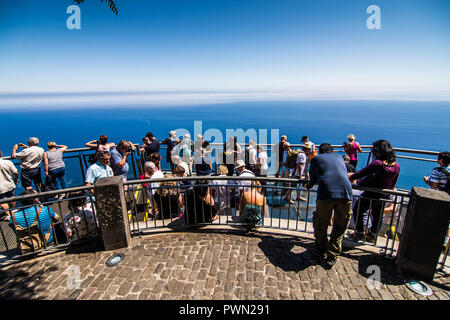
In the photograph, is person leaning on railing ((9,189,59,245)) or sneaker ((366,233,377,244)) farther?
sneaker ((366,233,377,244))

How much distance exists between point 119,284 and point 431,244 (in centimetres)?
523

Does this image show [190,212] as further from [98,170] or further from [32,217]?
[32,217]

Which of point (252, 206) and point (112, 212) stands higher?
point (112, 212)

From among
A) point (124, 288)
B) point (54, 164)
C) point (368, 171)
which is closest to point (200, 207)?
point (124, 288)

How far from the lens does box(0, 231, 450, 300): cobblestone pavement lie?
133 inches

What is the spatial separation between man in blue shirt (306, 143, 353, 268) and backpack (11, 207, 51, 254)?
5.53 metres

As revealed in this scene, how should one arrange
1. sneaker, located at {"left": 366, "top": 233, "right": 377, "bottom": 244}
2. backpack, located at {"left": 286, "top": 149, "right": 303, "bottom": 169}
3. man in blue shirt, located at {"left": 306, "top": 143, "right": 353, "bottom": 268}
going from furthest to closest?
backpack, located at {"left": 286, "top": 149, "right": 303, "bottom": 169}
sneaker, located at {"left": 366, "top": 233, "right": 377, "bottom": 244}
man in blue shirt, located at {"left": 306, "top": 143, "right": 353, "bottom": 268}

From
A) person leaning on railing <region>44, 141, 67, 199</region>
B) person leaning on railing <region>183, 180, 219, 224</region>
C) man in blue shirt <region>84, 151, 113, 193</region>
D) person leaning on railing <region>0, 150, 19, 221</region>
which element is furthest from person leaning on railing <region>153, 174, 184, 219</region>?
person leaning on railing <region>44, 141, 67, 199</region>

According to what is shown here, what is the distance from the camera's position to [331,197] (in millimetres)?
3699

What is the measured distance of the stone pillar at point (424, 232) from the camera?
3.35m

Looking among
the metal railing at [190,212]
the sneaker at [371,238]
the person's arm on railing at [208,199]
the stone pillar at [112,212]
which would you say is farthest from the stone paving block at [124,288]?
the sneaker at [371,238]

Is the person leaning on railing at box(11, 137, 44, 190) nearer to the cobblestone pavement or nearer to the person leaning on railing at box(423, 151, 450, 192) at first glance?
the cobblestone pavement

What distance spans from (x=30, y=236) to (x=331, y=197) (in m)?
5.90

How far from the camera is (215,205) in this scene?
5508 millimetres
